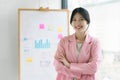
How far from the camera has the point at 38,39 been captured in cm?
336

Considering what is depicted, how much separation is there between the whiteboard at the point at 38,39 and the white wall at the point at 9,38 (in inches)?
6.9

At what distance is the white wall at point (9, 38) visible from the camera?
3344 millimetres

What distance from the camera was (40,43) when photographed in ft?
11.1

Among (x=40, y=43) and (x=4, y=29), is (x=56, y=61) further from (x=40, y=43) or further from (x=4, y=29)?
(x=4, y=29)

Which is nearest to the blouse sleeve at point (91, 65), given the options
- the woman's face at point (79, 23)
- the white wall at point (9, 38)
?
the woman's face at point (79, 23)

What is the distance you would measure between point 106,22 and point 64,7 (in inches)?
35.2

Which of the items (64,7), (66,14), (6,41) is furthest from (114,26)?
(6,41)

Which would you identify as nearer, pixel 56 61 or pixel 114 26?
pixel 56 61

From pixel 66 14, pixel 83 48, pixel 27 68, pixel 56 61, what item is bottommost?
pixel 27 68

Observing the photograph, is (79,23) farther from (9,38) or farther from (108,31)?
(9,38)

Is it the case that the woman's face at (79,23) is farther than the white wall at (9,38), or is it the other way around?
the white wall at (9,38)

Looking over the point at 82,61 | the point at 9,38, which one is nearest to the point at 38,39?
the point at 9,38

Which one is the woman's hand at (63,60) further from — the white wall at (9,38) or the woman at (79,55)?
the white wall at (9,38)

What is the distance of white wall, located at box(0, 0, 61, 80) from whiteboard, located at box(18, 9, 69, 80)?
176 mm
